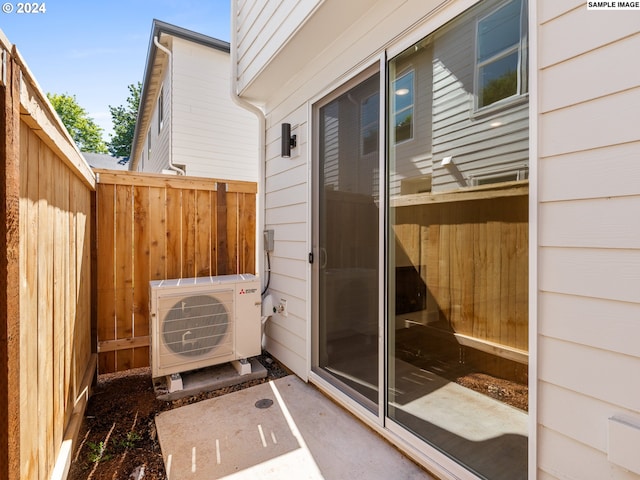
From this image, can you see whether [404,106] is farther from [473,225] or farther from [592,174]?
[592,174]

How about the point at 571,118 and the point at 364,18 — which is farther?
the point at 364,18

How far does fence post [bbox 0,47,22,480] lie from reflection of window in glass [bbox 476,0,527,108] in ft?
5.52

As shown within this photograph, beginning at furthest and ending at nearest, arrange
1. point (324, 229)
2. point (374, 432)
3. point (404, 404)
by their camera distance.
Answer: point (324, 229) → point (374, 432) → point (404, 404)

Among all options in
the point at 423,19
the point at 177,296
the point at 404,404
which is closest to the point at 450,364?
the point at 404,404

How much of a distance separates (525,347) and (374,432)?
3.71 ft

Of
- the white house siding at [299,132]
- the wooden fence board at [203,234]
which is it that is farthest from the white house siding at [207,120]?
the white house siding at [299,132]

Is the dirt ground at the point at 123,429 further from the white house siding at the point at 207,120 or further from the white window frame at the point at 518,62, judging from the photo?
the white house siding at the point at 207,120

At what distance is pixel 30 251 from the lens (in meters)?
1.14

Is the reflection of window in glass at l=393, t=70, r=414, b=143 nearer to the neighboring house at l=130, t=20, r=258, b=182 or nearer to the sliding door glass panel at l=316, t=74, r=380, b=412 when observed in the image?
the sliding door glass panel at l=316, t=74, r=380, b=412

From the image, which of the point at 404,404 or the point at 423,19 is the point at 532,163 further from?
the point at 404,404

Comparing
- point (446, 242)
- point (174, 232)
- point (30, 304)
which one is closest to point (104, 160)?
point (174, 232)

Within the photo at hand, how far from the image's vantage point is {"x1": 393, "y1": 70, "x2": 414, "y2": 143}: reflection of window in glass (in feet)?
5.96

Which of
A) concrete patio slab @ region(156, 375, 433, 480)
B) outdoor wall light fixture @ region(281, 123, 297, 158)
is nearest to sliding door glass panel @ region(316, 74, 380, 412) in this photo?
concrete patio slab @ region(156, 375, 433, 480)

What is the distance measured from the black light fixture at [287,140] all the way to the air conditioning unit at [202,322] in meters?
1.18
